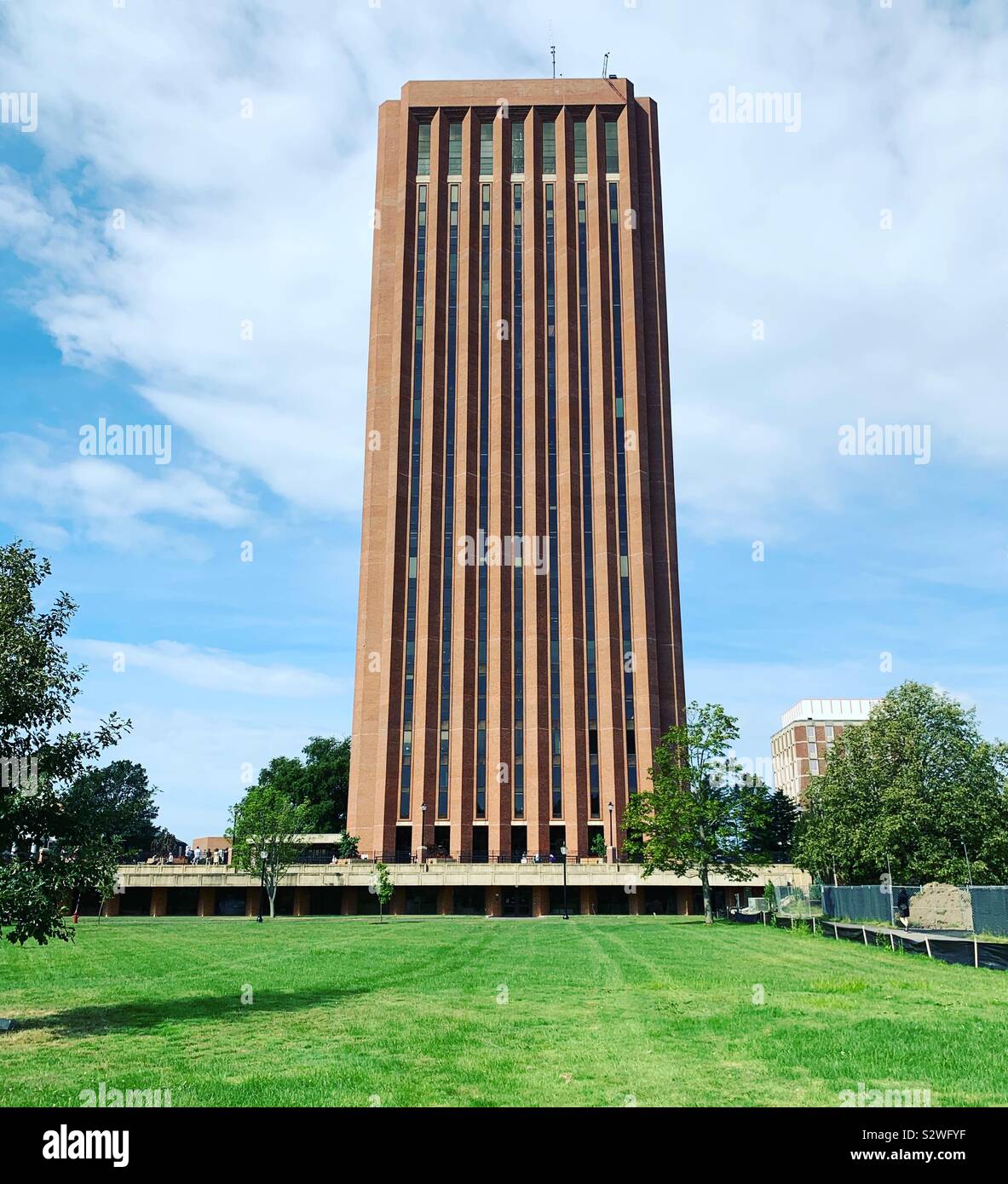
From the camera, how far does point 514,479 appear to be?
90625 millimetres

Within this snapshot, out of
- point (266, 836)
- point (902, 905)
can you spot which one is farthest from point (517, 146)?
point (902, 905)

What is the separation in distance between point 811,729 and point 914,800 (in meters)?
111

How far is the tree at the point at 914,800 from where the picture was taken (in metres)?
47.2

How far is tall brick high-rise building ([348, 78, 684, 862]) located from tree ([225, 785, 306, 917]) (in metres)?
22.5

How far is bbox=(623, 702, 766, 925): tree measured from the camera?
49.8 metres

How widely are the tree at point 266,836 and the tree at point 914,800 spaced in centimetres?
3155

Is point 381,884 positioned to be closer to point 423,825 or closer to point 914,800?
point 423,825

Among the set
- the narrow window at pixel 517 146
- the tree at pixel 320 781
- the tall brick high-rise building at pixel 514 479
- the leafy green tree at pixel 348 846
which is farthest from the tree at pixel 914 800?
the narrow window at pixel 517 146

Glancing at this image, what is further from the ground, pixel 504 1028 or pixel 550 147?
pixel 550 147
